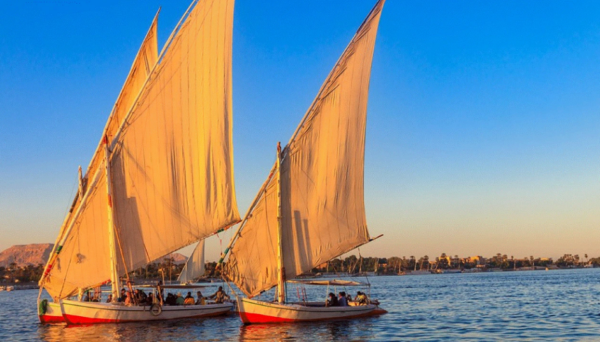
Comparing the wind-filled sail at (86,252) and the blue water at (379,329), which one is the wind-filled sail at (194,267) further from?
the wind-filled sail at (86,252)

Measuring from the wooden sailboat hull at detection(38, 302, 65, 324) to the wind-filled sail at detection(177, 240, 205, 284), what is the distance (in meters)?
14.3

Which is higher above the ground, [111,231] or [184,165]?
[184,165]

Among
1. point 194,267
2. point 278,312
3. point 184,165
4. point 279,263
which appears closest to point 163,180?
point 184,165

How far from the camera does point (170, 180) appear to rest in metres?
40.6

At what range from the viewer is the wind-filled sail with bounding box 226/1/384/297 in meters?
38.5

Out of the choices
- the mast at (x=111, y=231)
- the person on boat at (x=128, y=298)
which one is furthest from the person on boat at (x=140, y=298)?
the mast at (x=111, y=231)

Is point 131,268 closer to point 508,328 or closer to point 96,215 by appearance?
point 96,215

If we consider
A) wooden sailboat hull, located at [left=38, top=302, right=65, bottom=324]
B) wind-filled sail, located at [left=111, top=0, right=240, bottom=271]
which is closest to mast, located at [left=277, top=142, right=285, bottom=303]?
wind-filled sail, located at [left=111, top=0, right=240, bottom=271]

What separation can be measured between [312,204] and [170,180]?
8.78m

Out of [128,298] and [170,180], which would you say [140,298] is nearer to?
[128,298]

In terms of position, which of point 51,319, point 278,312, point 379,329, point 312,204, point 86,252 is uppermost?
point 312,204

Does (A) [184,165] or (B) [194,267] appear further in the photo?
(B) [194,267]

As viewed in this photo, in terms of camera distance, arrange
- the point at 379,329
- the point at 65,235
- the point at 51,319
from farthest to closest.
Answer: the point at 51,319 < the point at 65,235 < the point at 379,329

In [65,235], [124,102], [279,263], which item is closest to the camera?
[279,263]
